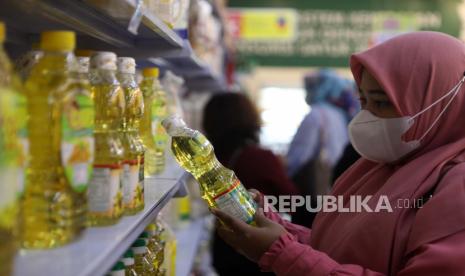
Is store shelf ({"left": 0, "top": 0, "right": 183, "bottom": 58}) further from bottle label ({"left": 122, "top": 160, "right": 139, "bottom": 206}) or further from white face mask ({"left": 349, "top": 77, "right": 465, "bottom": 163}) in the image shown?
white face mask ({"left": 349, "top": 77, "right": 465, "bottom": 163})

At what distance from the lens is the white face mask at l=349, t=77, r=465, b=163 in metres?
1.61

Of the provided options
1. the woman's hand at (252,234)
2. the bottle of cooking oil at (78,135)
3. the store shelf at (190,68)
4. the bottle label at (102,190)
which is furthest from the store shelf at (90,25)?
the woman's hand at (252,234)

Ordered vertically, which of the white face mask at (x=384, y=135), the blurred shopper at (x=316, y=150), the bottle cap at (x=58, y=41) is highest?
the bottle cap at (x=58, y=41)

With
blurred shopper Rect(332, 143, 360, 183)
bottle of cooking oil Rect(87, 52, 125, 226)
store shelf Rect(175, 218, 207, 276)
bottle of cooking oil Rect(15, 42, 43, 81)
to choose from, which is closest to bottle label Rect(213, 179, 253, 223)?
bottle of cooking oil Rect(87, 52, 125, 226)

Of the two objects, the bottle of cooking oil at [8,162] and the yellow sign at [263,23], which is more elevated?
the yellow sign at [263,23]

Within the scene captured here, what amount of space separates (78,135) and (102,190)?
0.19m

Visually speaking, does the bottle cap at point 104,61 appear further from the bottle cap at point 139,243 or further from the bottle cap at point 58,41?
the bottle cap at point 139,243

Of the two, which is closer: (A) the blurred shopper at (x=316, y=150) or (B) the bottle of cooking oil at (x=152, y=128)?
(B) the bottle of cooking oil at (x=152, y=128)

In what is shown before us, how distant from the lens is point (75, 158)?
0.97 meters

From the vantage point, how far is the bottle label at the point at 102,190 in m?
1.12

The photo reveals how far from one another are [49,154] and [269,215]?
1069 millimetres

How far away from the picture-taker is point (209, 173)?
1.71 m

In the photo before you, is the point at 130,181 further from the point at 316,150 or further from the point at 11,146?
the point at 316,150

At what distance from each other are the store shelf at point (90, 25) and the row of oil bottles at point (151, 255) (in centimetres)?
63
